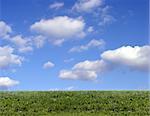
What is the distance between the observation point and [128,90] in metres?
46.2

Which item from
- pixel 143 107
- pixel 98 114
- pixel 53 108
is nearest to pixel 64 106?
pixel 53 108

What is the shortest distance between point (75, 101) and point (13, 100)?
6110 millimetres

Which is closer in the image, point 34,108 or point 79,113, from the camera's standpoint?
point 79,113

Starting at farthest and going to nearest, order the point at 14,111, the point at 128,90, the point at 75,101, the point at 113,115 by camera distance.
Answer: the point at 128,90 → the point at 75,101 → the point at 14,111 → the point at 113,115

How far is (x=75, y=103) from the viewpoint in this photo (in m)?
39.2

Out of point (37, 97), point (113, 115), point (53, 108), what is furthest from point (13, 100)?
point (113, 115)

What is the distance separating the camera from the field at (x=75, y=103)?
118ft

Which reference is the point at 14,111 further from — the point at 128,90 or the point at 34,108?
the point at 128,90

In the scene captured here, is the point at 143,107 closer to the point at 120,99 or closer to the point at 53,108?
the point at 120,99

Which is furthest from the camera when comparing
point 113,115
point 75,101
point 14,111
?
point 75,101

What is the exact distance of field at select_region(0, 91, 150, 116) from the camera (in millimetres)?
36062

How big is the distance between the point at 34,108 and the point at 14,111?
1.78 m

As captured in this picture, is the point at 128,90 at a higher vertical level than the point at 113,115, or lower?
higher

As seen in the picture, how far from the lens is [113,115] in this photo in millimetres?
34656
